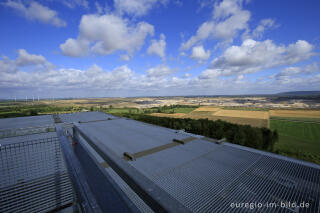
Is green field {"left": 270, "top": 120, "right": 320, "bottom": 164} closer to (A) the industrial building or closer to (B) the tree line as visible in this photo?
(B) the tree line

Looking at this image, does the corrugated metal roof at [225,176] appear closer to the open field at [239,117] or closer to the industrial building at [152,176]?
the industrial building at [152,176]

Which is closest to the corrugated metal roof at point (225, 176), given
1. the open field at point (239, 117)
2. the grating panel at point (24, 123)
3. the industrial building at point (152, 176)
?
the industrial building at point (152, 176)

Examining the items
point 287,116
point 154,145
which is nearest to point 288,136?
point 287,116

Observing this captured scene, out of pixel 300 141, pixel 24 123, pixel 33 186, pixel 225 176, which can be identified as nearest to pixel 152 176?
pixel 225 176

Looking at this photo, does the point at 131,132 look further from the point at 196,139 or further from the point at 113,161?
the point at 113,161

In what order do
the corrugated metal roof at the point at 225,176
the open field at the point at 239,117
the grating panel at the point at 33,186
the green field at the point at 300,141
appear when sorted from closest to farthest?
the grating panel at the point at 33,186 → the corrugated metal roof at the point at 225,176 → the green field at the point at 300,141 → the open field at the point at 239,117

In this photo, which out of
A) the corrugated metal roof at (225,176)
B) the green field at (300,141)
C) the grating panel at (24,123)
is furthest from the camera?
the green field at (300,141)
